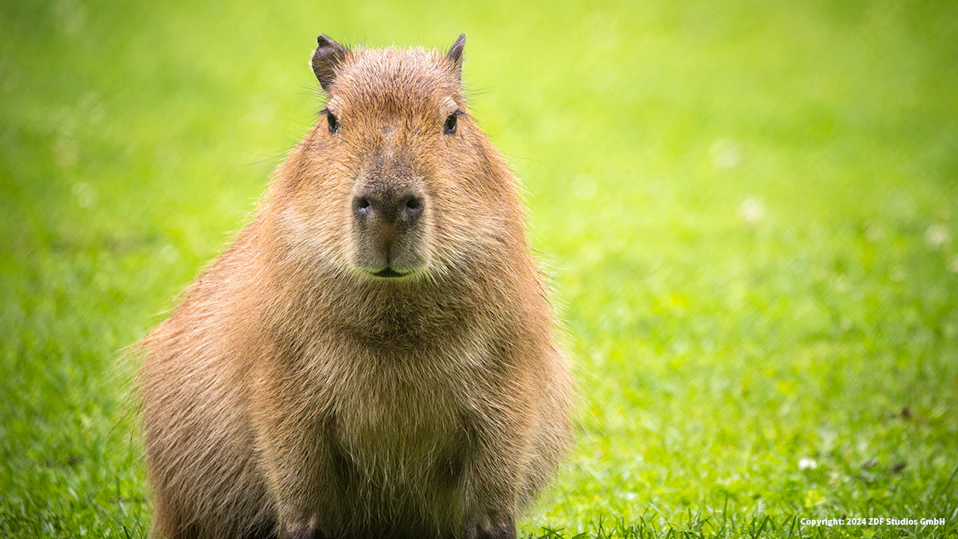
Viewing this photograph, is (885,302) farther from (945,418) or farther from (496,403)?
(496,403)

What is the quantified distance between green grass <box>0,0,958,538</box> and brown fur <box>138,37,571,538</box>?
682 millimetres

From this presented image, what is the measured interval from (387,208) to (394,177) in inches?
4.2

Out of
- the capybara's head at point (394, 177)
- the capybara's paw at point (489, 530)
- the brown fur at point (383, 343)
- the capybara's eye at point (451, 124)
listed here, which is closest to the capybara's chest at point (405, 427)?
the brown fur at point (383, 343)

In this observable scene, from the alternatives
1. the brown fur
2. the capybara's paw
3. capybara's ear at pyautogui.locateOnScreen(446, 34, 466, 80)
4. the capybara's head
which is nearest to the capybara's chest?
the brown fur

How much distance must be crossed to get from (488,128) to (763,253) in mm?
3812

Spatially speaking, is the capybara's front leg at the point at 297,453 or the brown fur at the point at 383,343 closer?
the brown fur at the point at 383,343

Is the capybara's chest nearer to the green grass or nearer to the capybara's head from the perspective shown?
the capybara's head

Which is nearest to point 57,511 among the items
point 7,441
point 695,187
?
point 7,441

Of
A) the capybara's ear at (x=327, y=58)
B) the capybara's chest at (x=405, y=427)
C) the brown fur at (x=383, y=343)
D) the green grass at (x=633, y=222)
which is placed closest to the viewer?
the brown fur at (x=383, y=343)

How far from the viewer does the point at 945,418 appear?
546cm

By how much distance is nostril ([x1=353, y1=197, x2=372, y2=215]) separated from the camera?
2.69 m

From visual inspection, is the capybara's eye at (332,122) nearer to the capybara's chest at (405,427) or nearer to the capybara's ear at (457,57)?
the capybara's ear at (457,57)

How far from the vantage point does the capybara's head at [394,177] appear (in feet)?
8.90

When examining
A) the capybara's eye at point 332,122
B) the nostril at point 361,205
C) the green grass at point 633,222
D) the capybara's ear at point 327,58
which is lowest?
the green grass at point 633,222
